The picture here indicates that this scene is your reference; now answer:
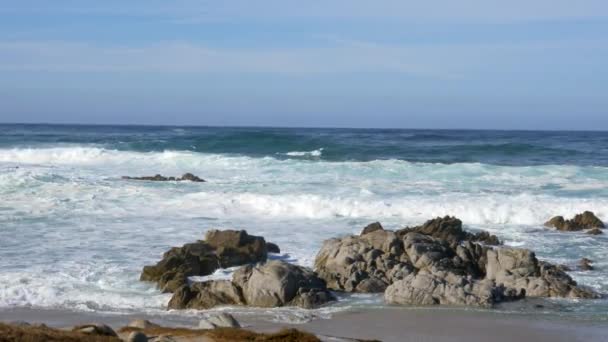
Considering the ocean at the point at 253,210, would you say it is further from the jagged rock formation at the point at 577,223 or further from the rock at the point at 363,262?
the rock at the point at 363,262

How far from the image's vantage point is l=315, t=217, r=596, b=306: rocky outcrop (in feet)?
44.5

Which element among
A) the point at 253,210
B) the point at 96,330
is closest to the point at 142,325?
the point at 96,330

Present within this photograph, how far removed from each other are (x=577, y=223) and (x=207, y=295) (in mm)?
11378

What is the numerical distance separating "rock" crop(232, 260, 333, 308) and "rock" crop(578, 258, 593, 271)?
17.8 feet

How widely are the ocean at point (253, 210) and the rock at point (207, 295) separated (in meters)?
0.40

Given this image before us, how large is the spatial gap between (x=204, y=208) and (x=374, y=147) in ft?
89.9

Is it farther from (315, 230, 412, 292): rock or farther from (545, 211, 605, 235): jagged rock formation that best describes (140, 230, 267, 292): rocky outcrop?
(545, 211, 605, 235): jagged rock formation

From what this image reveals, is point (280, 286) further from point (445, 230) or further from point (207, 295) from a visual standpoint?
point (445, 230)

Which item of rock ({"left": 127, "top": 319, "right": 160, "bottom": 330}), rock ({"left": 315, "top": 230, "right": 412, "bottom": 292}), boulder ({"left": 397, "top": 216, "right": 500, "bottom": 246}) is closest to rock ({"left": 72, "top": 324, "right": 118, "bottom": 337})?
rock ({"left": 127, "top": 319, "right": 160, "bottom": 330})

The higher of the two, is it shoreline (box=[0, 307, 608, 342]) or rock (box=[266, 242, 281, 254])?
rock (box=[266, 242, 281, 254])

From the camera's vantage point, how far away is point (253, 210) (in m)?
24.3

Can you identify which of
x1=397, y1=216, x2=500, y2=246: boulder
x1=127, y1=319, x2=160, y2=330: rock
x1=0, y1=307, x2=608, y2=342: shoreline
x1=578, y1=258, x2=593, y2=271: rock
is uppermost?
x1=397, y1=216, x2=500, y2=246: boulder

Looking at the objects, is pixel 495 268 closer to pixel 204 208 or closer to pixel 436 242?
pixel 436 242

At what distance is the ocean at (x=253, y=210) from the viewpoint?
1454 centimetres
